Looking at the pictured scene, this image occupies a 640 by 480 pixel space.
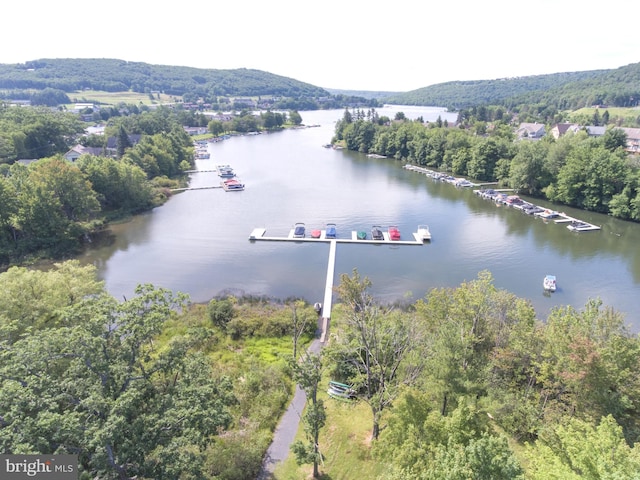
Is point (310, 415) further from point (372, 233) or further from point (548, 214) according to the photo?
point (548, 214)

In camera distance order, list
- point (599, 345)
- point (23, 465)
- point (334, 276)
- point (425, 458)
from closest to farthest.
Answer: point (23, 465) < point (425, 458) < point (599, 345) < point (334, 276)

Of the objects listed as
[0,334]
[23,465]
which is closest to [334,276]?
[0,334]

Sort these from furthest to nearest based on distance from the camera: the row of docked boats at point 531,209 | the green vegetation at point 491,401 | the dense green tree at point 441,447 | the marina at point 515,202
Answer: the marina at point 515,202
the row of docked boats at point 531,209
the green vegetation at point 491,401
the dense green tree at point 441,447

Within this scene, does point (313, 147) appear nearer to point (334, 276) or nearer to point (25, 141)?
point (25, 141)

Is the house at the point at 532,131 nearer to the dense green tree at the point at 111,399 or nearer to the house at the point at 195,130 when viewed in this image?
the house at the point at 195,130

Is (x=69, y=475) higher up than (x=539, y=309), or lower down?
higher up

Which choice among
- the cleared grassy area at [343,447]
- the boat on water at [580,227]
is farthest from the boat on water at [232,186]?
the cleared grassy area at [343,447]

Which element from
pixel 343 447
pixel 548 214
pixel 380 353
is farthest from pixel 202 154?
pixel 343 447
